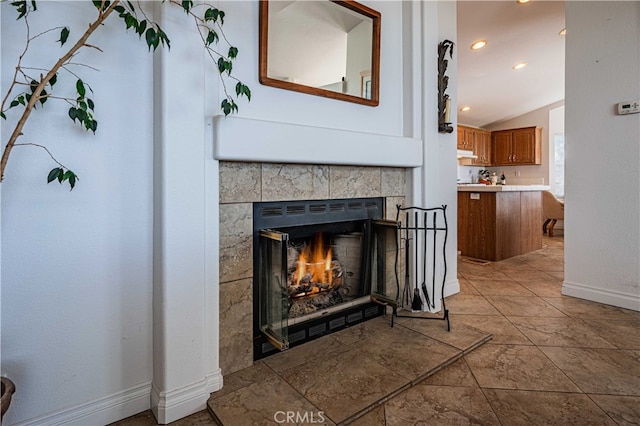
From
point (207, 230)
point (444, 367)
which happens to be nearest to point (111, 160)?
point (207, 230)

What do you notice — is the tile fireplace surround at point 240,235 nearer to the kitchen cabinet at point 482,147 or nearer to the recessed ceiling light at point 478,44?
the recessed ceiling light at point 478,44

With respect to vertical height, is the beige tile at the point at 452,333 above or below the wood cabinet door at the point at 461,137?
below

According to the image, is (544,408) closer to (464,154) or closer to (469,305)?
(469,305)

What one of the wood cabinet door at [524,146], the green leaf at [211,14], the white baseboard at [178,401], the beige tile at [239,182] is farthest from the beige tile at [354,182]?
the wood cabinet door at [524,146]

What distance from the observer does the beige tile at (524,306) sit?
2480 millimetres

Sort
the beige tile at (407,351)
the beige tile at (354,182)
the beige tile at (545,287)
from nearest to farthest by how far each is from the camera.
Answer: the beige tile at (407,351) < the beige tile at (354,182) < the beige tile at (545,287)

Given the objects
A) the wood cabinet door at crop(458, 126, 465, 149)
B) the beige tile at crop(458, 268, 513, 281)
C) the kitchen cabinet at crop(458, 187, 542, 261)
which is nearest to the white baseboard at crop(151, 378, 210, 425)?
the beige tile at crop(458, 268, 513, 281)

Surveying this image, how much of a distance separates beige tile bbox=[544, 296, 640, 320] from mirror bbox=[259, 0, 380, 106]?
2.07 meters

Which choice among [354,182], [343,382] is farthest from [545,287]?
[343,382]

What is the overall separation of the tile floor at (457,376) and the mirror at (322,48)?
1.44 metres

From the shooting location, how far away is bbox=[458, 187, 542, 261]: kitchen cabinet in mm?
4090

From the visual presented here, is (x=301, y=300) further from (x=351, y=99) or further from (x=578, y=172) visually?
(x=578, y=172)

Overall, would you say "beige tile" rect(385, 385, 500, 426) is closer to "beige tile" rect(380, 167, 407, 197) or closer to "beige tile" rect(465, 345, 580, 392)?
"beige tile" rect(465, 345, 580, 392)

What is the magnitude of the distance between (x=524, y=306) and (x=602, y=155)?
131 cm
